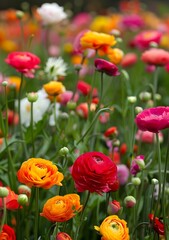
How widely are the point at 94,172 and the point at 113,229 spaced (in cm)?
13

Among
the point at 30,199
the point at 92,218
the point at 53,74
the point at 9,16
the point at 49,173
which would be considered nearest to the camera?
the point at 49,173

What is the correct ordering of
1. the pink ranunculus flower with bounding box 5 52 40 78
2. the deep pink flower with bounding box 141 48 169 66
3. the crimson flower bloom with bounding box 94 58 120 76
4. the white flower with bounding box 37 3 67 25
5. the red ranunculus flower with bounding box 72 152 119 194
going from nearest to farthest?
1. the red ranunculus flower with bounding box 72 152 119 194
2. the crimson flower bloom with bounding box 94 58 120 76
3. the pink ranunculus flower with bounding box 5 52 40 78
4. the deep pink flower with bounding box 141 48 169 66
5. the white flower with bounding box 37 3 67 25

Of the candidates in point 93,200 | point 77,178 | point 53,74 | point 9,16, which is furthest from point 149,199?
point 9,16

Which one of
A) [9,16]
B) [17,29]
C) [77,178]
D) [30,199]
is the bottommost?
[17,29]

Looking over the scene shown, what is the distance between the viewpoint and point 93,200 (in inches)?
61.2

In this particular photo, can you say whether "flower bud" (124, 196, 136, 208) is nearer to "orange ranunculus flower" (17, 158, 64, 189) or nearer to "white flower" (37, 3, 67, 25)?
"orange ranunculus flower" (17, 158, 64, 189)

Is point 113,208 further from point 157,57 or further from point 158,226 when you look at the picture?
point 157,57

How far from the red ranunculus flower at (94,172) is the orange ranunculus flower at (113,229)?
69 mm

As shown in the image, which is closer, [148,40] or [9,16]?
[148,40]

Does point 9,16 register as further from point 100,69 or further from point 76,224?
point 76,224

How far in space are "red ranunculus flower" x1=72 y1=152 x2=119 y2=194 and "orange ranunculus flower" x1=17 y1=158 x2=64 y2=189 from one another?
46 millimetres

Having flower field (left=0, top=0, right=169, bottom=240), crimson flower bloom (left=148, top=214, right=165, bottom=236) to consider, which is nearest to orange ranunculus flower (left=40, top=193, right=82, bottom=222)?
flower field (left=0, top=0, right=169, bottom=240)

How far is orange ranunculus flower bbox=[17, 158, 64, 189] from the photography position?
3.95ft

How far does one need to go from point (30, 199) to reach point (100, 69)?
0.39 meters
